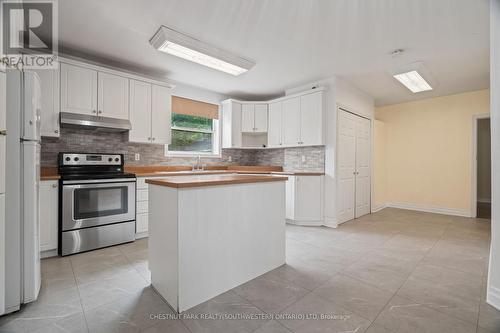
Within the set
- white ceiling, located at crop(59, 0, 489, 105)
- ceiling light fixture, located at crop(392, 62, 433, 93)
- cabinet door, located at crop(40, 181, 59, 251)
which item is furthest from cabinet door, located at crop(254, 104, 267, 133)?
cabinet door, located at crop(40, 181, 59, 251)

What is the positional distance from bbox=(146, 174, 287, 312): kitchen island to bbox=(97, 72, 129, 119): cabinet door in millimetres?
1981

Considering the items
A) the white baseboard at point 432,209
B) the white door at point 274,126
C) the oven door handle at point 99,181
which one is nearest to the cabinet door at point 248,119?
the white door at point 274,126

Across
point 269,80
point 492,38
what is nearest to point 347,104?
point 269,80

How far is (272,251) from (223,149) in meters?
3.16

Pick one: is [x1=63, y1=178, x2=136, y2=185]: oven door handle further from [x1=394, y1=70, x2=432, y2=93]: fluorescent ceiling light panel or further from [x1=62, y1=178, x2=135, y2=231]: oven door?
[x1=394, y1=70, x2=432, y2=93]: fluorescent ceiling light panel

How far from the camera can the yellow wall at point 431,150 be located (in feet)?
16.2

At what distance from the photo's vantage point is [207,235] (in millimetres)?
1857

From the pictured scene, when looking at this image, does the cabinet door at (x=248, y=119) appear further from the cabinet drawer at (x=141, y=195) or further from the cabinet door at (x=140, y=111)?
the cabinet drawer at (x=141, y=195)

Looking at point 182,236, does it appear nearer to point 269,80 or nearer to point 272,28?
point 272,28

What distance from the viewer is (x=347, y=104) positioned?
4.44 m

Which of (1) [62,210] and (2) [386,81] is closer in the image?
(1) [62,210]

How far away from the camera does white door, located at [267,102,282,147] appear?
4781mm

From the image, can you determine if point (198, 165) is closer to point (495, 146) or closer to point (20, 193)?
point (20, 193)

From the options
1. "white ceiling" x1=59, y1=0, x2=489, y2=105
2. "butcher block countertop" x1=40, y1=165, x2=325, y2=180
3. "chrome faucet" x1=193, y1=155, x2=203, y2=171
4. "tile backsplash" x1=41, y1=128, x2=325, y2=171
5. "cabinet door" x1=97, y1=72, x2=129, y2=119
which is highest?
"white ceiling" x1=59, y1=0, x2=489, y2=105
